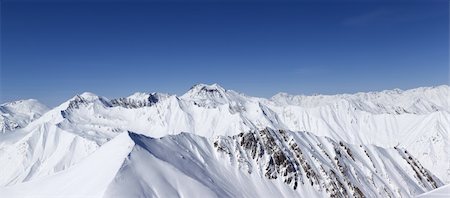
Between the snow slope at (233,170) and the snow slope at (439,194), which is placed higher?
the snow slope at (233,170)

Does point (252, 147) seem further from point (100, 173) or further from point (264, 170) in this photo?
point (100, 173)

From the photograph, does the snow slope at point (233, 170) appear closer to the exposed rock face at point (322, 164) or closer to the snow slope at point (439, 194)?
the exposed rock face at point (322, 164)

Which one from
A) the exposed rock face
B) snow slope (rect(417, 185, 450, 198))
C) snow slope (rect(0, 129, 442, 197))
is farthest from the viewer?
the exposed rock face

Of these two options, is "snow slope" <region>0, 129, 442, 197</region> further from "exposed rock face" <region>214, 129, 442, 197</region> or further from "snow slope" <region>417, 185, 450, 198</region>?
"snow slope" <region>417, 185, 450, 198</region>

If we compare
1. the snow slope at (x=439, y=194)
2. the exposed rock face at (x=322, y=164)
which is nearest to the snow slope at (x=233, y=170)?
the exposed rock face at (x=322, y=164)

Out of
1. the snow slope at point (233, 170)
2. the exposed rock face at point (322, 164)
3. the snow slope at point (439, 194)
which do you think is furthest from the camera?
the exposed rock face at point (322, 164)

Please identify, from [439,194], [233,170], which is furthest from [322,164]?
[439,194]

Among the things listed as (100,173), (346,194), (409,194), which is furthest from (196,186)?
(409,194)

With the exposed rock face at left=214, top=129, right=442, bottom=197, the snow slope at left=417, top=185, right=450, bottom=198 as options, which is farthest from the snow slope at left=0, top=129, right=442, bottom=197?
the snow slope at left=417, top=185, right=450, bottom=198
